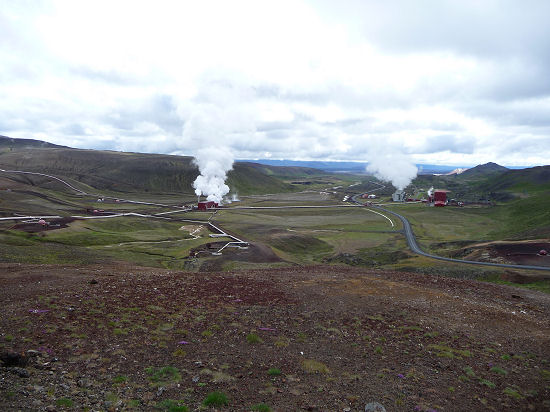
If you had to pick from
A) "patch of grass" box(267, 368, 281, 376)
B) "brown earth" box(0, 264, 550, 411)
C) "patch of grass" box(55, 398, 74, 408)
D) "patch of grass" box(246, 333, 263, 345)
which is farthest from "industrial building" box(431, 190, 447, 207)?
"patch of grass" box(55, 398, 74, 408)

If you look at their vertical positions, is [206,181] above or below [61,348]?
above

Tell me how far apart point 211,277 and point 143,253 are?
37778 mm

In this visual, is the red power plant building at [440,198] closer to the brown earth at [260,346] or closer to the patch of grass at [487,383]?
the brown earth at [260,346]

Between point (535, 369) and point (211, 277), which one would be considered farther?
point (211, 277)

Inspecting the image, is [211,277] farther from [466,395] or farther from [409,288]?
[466,395]

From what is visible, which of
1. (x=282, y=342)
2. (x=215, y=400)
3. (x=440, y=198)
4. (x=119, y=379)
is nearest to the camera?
(x=215, y=400)

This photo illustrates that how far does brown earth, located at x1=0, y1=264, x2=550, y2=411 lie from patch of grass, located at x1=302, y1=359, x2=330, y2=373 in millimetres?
86

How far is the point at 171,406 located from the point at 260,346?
6473 mm

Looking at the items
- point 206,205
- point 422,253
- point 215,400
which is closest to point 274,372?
point 215,400

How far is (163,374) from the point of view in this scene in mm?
13664

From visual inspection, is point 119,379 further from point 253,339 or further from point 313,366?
point 313,366

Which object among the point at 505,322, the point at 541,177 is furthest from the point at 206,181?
the point at 541,177

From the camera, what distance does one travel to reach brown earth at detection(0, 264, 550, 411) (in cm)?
1257

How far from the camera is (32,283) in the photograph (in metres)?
24.1
